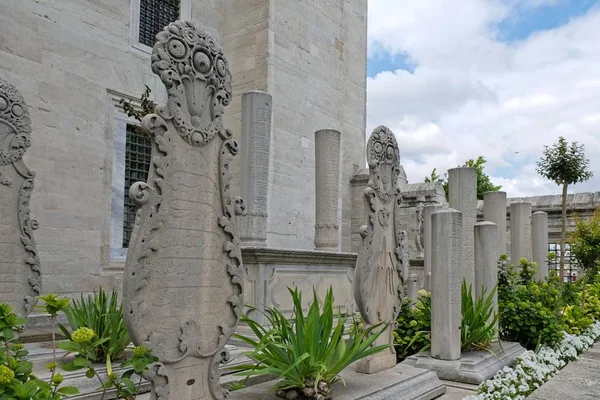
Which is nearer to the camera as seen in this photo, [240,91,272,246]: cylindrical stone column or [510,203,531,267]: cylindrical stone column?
[240,91,272,246]: cylindrical stone column

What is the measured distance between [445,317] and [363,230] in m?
1.42

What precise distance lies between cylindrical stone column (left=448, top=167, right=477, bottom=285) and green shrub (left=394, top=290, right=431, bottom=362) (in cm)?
62

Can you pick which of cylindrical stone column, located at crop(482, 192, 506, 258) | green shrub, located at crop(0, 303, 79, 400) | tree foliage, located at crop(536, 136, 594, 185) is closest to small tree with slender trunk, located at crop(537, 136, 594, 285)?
tree foliage, located at crop(536, 136, 594, 185)

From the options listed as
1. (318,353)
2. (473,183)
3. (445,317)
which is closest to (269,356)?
(318,353)

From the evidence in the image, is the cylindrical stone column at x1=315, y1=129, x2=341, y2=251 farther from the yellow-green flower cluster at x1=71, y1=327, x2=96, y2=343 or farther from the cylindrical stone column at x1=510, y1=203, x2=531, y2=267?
the yellow-green flower cluster at x1=71, y1=327, x2=96, y2=343

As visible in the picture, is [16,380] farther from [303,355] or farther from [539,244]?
[539,244]

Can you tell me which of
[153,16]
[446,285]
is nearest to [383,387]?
[446,285]

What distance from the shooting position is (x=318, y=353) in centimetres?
354

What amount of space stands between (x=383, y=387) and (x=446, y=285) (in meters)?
1.51

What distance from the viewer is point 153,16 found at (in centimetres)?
1000

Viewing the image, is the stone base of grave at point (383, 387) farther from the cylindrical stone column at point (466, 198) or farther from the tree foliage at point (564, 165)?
the tree foliage at point (564, 165)

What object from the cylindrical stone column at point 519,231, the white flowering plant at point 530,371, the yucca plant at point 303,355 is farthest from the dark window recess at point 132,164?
the white flowering plant at point 530,371

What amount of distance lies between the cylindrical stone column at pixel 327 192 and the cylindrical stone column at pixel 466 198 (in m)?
2.72

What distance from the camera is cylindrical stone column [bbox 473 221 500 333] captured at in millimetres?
5891
